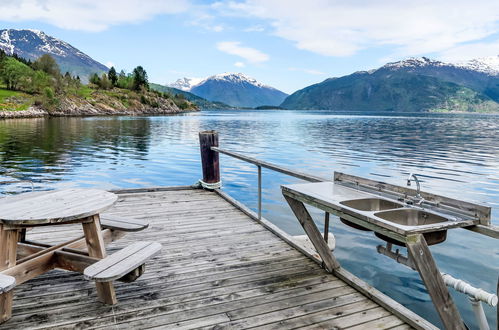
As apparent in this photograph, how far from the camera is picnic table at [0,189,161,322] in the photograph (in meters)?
3.17

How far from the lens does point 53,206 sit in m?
3.69

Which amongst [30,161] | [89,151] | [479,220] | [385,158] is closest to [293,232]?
[479,220]

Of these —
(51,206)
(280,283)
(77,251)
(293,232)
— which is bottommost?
(293,232)

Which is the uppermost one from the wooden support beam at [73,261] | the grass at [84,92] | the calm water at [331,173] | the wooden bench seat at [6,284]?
the grass at [84,92]

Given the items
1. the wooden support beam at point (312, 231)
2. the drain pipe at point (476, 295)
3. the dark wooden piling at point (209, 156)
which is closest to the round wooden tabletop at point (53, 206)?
the wooden support beam at point (312, 231)

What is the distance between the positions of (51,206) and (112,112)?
114 meters

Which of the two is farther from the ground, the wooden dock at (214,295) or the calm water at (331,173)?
the wooden dock at (214,295)

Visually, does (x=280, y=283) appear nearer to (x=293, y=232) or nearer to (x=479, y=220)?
(x=479, y=220)

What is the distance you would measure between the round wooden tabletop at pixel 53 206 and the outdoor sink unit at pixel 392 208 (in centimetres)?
218

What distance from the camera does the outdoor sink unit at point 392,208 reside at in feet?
8.20

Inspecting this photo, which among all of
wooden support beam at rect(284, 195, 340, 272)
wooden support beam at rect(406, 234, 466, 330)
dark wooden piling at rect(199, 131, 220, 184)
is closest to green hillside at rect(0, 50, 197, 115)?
dark wooden piling at rect(199, 131, 220, 184)

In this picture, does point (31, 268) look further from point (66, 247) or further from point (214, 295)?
point (214, 295)

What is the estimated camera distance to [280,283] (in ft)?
12.9

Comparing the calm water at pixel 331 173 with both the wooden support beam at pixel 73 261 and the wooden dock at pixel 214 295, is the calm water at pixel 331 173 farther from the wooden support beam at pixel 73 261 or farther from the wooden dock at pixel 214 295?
the wooden support beam at pixel 73 261
